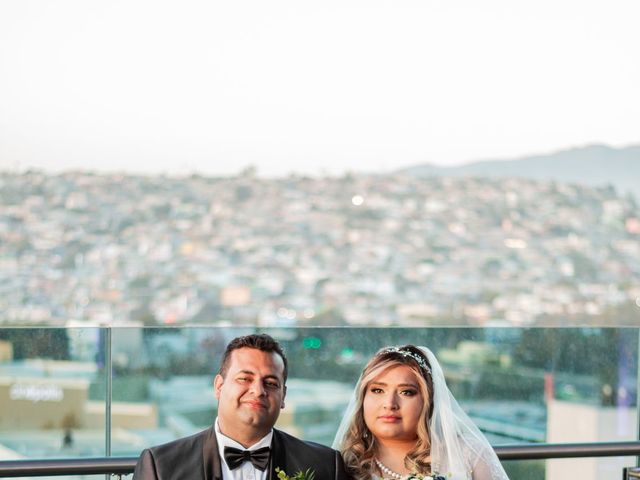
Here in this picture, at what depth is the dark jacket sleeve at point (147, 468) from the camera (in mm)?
2471

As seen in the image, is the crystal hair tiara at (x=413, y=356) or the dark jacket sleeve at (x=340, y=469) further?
the crystal hair tiara at (x=413, y=356)

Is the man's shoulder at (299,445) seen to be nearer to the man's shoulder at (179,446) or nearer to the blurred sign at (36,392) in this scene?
the man's shoulder at (179,446)

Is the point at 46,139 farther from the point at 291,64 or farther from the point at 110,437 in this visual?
the point at 110,437

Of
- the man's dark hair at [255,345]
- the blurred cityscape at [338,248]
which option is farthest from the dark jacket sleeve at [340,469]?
the blurred cityscape at [338,248]

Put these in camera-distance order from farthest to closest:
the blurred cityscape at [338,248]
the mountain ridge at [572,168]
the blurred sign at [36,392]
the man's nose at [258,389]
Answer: the mountain ridge at [572,168]
the blurred cityscape at [338,248]
the blurred sign at [36,392]
the man's nose at [258,389]

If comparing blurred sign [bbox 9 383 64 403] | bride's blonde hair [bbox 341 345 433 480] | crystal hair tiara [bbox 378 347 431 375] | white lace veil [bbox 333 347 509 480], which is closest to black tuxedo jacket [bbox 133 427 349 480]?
bride's blonde hair [bbox 341 345 433 480]

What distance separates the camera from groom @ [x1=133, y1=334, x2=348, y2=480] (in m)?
2.48

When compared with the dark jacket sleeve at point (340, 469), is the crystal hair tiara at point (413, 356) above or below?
above

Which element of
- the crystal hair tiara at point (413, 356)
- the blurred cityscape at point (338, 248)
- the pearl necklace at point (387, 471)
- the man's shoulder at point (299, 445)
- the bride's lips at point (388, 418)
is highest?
the blurred cityscape at point (338, 248)

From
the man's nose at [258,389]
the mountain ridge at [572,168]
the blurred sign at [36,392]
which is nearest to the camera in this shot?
the man's nose at [258,389]

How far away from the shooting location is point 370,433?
2781 millimetres

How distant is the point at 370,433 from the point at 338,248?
59.1 feet

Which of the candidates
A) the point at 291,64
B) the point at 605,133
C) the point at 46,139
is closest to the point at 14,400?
the point at 46,139

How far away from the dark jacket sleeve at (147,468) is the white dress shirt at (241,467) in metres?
0.16
